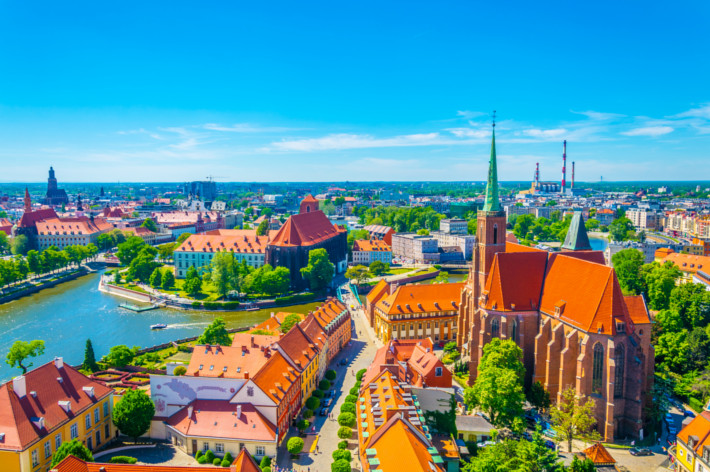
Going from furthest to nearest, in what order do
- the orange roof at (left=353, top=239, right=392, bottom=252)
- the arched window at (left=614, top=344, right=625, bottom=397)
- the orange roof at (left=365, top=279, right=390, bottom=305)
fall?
the orange roof at (left=353, top=239, right=392, bottom=252) → the orange roof at (left=365, top=279, right=390, bottom=305) → the arched window at (left=614, top=344, right=625, bottom=397)

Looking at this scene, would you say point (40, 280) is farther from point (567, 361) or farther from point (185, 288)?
point (567, 361)

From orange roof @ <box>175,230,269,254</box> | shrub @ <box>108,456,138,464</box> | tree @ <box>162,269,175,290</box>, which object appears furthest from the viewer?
orange roof @ <box>175,230,269,254</box>

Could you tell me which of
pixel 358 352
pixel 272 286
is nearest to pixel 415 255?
pixel 272 286

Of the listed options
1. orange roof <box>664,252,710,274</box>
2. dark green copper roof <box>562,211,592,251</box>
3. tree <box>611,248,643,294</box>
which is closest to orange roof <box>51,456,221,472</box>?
dark green copper roof <box>562,211,592,251</box>

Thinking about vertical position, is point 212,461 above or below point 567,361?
below

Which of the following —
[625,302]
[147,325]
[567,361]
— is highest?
[625,302]

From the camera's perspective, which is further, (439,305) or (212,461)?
(439,305)

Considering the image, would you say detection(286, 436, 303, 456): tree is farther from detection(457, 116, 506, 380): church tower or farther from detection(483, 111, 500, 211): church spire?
detection(483, 111, 500, 211): church spire

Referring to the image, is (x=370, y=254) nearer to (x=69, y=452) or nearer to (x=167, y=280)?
(x=167, y=280)
